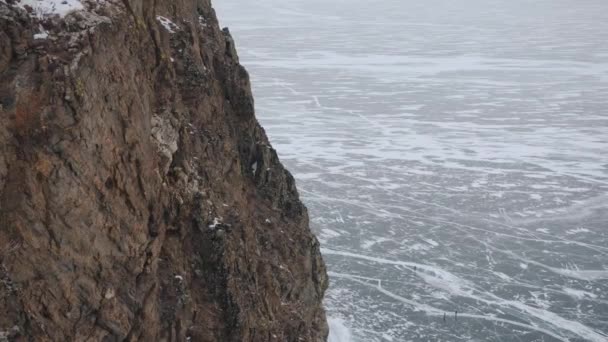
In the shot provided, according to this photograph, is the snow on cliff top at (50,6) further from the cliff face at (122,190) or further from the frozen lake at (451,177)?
the frozen lake at (451,177)

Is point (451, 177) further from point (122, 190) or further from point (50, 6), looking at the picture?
point (50, 6)

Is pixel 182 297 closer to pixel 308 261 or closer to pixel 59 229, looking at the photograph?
pixel 59 229

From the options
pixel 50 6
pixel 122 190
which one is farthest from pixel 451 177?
pixel 50 6

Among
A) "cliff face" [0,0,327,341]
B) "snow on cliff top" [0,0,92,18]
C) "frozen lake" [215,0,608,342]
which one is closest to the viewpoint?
"cliff face" [0,0,327,341]

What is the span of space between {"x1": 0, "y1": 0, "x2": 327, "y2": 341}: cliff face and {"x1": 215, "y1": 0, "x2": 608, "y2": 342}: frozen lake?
13678mm

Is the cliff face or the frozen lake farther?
the frozen lake

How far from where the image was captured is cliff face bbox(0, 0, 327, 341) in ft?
27.0

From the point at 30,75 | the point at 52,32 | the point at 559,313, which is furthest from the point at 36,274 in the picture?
the point at 559,313

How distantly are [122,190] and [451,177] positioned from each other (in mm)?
36659

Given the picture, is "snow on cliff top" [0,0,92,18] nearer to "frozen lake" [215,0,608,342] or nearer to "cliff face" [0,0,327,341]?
"cliff face" [0,0,327,341]

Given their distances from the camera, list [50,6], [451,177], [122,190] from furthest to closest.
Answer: [451,177]
[122,190]
[50,6]

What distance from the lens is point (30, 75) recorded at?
27.4ft

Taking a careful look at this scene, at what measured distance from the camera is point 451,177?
4456 cm

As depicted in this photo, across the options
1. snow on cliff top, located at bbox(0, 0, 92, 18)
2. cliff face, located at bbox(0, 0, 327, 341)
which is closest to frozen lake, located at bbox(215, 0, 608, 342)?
cliff face, located at bbox(0, 0, 327, 341)
